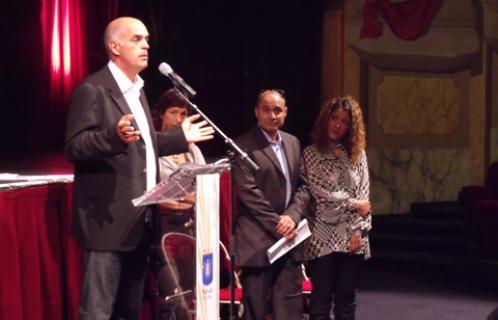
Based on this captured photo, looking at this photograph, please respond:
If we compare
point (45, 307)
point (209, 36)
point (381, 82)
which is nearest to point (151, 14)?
point (209, 36)

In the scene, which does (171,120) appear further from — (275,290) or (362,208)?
(362,208)

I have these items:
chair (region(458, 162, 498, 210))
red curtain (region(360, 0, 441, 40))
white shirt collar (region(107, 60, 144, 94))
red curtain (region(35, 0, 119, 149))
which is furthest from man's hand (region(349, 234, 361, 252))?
red curtain (region(360, 0, 441, 40))

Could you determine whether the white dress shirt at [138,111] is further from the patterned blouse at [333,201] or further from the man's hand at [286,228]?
the patterned blouse at [333,201]

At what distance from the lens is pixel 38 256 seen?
131 inches

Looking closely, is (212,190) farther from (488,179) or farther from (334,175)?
(488,179)

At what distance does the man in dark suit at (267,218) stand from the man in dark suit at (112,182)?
101 centimetres

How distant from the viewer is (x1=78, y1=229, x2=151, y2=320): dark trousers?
2908 millimetres

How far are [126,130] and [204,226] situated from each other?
1.71ft

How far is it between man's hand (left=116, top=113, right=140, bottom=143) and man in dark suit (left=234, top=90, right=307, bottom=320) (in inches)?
53.0

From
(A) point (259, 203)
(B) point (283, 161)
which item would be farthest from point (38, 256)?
(B) point (283, 161)

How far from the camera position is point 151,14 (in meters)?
8.37

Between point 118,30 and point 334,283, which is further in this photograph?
point 334,283

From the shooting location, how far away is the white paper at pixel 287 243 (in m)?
4.00

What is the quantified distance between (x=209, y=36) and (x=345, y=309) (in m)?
5.29
